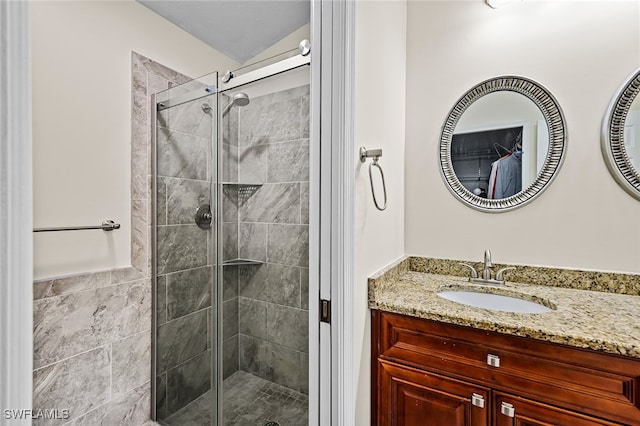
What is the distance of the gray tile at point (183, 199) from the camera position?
1386 mm

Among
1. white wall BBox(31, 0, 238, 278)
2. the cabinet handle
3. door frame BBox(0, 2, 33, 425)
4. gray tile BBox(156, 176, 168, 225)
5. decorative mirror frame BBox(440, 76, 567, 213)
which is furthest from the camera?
decorative mirror frame BBox(440, 76, 567, 213)

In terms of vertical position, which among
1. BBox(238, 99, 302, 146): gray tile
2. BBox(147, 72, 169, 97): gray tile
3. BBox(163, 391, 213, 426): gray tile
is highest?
BBox(147, 72, 169, 97): gray tile

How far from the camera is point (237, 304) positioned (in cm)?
129

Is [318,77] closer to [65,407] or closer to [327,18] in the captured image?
[327,18]

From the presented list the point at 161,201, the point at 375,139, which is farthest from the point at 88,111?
the point at 375,139

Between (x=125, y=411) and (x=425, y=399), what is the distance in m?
1.21

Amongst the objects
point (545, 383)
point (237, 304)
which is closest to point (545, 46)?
point (545, 383)

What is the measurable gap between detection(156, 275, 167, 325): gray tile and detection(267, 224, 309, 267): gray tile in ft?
1.81

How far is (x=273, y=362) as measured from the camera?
3.97 feet

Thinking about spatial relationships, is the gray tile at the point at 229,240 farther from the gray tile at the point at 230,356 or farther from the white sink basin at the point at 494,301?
the white sink basin at the point at 494,301

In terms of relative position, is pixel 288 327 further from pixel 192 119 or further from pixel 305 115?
pixel 192 119

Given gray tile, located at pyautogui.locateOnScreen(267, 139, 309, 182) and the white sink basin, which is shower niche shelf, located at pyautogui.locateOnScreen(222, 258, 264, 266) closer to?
gray tile, located at pyautogui.locateOnScreen(267, 139, 309, 182)

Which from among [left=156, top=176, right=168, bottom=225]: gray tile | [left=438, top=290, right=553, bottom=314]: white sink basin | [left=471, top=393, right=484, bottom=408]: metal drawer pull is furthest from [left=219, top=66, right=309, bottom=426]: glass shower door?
[left=438, top=290, right=553, bottom=314]: white sink basin

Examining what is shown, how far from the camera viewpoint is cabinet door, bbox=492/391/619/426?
0.97 metres
